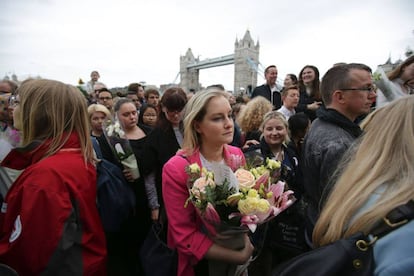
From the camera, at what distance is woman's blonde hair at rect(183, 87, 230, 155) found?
1715 millimetres

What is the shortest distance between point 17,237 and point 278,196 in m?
1.41

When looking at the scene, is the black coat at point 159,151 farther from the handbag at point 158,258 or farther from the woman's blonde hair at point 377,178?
the woman's blonde hair at point 377,178

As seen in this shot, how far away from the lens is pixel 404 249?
68 centimetres

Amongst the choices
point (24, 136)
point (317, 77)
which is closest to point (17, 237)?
point (24, 136)

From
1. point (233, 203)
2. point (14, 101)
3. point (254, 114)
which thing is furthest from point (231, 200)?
point (254, 114)

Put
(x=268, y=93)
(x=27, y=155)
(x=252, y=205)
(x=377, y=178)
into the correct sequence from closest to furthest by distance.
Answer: (x=377, y=178)
(x=252, y=205)
(x=27, y=155)
(x=268, y=93)

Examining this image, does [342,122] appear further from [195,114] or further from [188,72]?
[188,72]

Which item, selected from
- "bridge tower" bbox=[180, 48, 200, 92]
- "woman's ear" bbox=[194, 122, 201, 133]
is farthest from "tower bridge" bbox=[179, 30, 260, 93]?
"woman's ear" bbox=[194, 122, 201, 133]

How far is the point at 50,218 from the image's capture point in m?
1.26

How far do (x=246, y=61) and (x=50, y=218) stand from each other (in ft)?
220

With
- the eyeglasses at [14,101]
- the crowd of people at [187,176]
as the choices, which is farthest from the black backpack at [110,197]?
the eyeglasses at [14,101]

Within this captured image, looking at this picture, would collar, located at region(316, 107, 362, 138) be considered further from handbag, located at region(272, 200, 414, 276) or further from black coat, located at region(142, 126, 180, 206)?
black coat, located at region(142, 126, 180, 206)

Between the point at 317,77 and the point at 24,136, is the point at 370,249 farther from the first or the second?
the point at 317,77

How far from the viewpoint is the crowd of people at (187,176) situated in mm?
883
